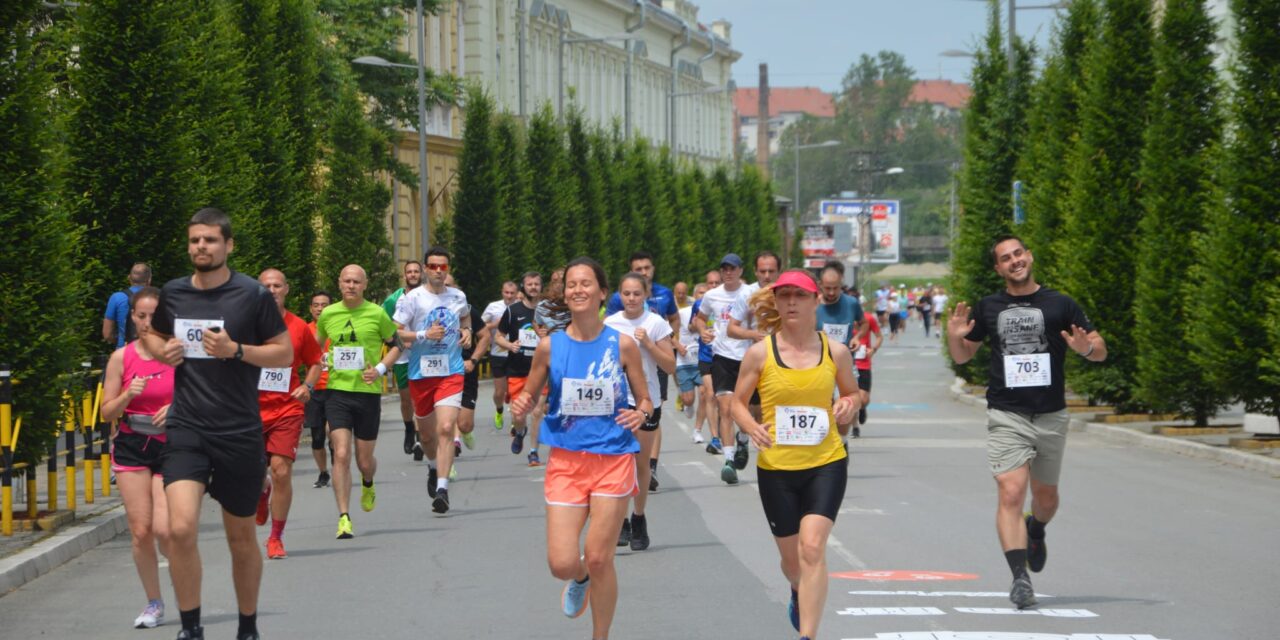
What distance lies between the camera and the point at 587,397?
8.61 meters

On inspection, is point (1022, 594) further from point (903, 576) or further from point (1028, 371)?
point (903, 576)

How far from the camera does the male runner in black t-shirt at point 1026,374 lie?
10.2 meters

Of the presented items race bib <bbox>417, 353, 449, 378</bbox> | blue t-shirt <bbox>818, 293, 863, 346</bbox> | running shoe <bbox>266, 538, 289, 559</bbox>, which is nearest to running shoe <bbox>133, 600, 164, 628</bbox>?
running shoe <bbox>266, 538, 289, 559</bbox>

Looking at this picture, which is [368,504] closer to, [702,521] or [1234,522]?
[702,521]

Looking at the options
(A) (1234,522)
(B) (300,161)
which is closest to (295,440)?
(A) (1234,522)

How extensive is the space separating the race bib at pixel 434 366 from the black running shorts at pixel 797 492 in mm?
7274

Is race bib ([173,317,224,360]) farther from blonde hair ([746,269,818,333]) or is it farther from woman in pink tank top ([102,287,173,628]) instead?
blonde hair ([746,269,818,333])

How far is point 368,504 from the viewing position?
46.5 feet

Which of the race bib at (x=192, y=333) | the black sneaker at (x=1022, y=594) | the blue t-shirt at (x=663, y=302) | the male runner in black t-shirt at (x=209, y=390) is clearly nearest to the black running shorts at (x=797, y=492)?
the black sneaker at (x=1022, y=594)

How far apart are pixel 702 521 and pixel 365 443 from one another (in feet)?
8.28

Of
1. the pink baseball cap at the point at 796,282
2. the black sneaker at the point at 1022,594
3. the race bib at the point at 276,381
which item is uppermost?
the pink baseball cap at the point at 796,282

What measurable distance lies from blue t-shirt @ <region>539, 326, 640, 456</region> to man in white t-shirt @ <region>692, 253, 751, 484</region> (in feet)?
28.1

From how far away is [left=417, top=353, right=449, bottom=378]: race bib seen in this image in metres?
15.4

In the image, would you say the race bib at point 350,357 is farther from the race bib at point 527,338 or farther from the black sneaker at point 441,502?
the race bib at point 527,338
